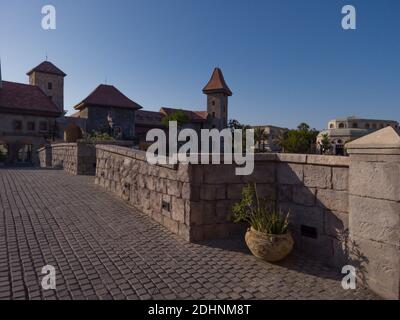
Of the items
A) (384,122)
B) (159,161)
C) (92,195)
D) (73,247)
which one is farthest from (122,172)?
(384,122)

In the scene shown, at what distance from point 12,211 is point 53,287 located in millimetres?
3722

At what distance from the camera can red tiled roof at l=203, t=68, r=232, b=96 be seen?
47.0m

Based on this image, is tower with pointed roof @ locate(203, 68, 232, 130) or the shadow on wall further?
tower with pointed roof @ locate(203, 68, 232, 130)

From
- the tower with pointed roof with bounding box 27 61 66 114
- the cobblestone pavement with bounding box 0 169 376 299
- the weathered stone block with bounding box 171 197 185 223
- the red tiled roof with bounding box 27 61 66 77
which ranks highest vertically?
the red tiled roof with bounding box 27 61 66 77

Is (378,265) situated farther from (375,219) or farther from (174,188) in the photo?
(174,188)

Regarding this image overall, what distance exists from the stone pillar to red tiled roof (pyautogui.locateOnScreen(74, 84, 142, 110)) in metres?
33.4

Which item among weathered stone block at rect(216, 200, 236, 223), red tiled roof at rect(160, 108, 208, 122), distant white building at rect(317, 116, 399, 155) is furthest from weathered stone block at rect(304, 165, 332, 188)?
distant white building at rect(317, 116, 399, 155)

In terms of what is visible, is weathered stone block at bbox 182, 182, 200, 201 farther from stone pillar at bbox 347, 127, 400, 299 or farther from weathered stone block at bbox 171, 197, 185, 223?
stone pillar at bbox 347, 127, 400, 299

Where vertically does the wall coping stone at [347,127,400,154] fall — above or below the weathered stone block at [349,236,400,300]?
above

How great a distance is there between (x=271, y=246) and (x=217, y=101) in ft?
146

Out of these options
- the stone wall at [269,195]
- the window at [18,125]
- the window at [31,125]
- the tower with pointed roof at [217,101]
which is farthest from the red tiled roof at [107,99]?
the stone wall at [269,195]

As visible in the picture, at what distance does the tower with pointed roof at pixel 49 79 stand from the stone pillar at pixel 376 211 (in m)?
41.8

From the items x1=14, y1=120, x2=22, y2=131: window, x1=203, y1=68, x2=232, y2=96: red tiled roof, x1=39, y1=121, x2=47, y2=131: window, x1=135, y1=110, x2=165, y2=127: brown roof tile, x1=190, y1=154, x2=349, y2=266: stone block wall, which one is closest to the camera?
x1=190, y1=154, x2=349, y2=266: stone block wall
